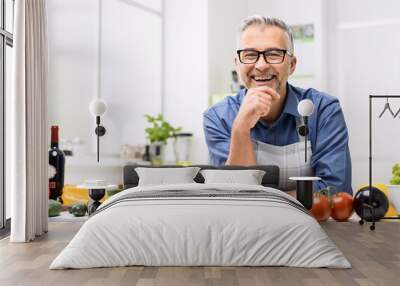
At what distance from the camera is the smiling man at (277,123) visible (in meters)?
6.22

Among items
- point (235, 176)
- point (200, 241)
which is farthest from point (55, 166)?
point (200, 241)

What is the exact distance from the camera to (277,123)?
6.25m

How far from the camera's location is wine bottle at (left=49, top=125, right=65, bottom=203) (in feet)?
21.4

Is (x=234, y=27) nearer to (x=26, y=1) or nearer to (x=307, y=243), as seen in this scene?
(x=26, y=1)

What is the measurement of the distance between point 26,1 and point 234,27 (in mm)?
3145

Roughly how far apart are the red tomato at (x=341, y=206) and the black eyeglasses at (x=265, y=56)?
156 cm

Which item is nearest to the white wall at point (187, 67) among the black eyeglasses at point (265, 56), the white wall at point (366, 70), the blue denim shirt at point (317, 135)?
the blue denim shirt at point (317, 135)

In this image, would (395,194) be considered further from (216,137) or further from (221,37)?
(221,37)

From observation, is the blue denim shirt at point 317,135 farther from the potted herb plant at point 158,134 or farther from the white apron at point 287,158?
A: the potted herb plant at point 158,134

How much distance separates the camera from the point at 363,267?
3699 millimetres

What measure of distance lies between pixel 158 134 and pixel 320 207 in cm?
253

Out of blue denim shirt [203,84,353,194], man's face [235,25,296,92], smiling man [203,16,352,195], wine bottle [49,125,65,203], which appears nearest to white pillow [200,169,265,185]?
smiling man [203,16,352,195]

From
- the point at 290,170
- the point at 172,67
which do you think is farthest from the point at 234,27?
the point at 290,170

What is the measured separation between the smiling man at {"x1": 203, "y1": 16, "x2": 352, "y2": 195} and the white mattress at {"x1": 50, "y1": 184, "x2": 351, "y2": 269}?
2.45m
